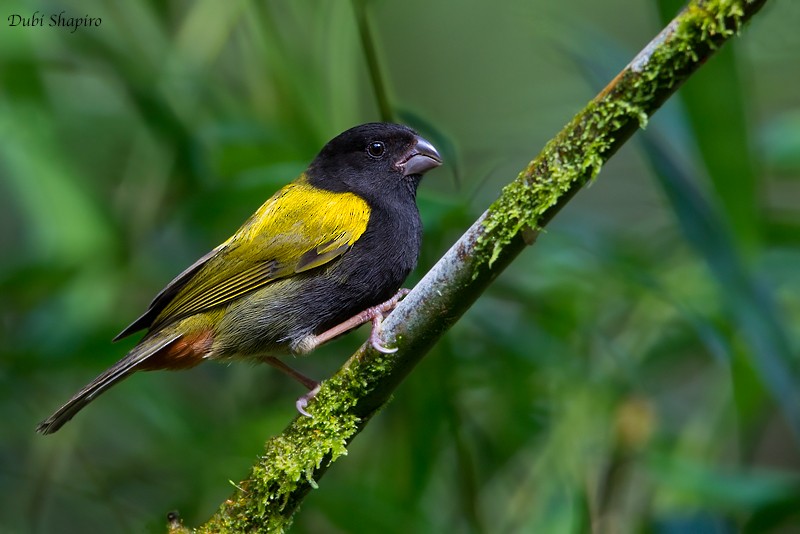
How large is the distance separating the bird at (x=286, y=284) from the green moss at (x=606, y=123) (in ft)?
3.69

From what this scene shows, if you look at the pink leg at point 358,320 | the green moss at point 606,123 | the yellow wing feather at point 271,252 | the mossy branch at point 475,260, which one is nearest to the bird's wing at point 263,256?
the yellow wing feather at point 271,252

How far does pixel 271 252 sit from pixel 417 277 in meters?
0.52

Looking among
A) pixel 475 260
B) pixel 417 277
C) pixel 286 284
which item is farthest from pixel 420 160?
pixel 475 260

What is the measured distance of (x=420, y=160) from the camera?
3.52 m

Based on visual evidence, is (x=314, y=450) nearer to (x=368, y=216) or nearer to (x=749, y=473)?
(x=368, y=216)

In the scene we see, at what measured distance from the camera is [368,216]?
3295 millimetres

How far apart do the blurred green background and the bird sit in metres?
0.19

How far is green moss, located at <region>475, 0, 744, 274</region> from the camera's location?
1.75 m

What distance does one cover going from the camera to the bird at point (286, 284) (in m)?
3.13

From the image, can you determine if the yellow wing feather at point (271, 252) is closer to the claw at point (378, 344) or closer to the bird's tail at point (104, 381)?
the bird's tail at point (104, 381)

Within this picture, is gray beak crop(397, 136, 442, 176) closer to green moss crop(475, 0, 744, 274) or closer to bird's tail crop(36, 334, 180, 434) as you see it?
bird's tail crop(36, 334, 180, 434)

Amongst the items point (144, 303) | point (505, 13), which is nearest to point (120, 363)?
point (144, 303)

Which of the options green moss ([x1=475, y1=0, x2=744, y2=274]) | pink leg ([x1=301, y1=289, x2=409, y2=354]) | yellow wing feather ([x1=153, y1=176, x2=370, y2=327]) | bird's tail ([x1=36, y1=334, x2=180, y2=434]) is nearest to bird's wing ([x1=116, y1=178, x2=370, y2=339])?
yellow wing feather ([x1=153, y1=176, x2=370, y2=327])

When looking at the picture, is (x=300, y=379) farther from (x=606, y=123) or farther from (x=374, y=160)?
(x=606, y=123)
